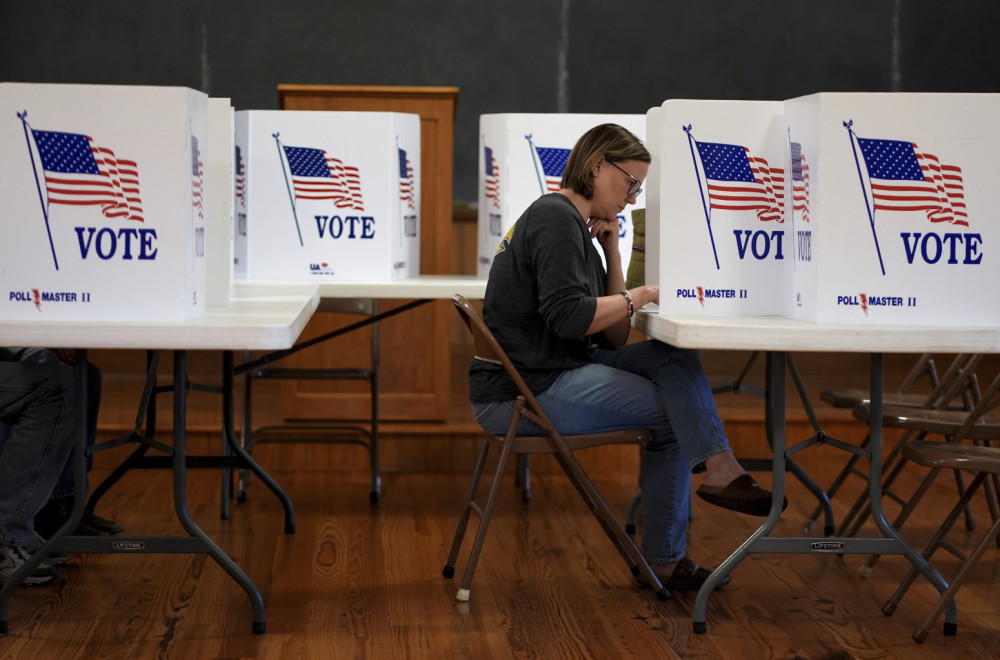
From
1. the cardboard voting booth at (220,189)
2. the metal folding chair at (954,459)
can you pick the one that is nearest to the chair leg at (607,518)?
the metal folding chair at (954,459)

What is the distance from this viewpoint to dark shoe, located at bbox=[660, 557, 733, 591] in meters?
2.59

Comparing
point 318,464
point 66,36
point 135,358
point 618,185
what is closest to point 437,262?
point 318,464

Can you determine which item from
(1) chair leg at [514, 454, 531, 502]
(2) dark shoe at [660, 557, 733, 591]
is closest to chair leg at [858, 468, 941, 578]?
(2) dark shoe at [660, 557, 733, 591]

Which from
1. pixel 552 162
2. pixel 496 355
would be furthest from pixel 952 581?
pixel 552 162

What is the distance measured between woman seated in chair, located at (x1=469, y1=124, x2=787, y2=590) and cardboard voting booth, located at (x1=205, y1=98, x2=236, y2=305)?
67cm

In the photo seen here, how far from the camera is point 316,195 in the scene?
10.7 ft

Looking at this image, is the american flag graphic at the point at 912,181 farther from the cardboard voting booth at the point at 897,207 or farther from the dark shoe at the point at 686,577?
the dark shoe at the point at 686,577

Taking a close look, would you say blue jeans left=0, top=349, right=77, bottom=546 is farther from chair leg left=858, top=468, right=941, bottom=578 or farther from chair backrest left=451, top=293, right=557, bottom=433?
chair leg left=858, top=468, right=941, bottom=578

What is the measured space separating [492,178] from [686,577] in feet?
4.85

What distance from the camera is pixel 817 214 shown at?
7.11ft

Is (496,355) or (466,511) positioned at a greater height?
(496,355)

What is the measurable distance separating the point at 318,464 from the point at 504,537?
117 centimetres

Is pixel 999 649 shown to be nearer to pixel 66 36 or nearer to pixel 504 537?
pixel 504 537

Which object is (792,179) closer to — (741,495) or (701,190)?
(701,190)
